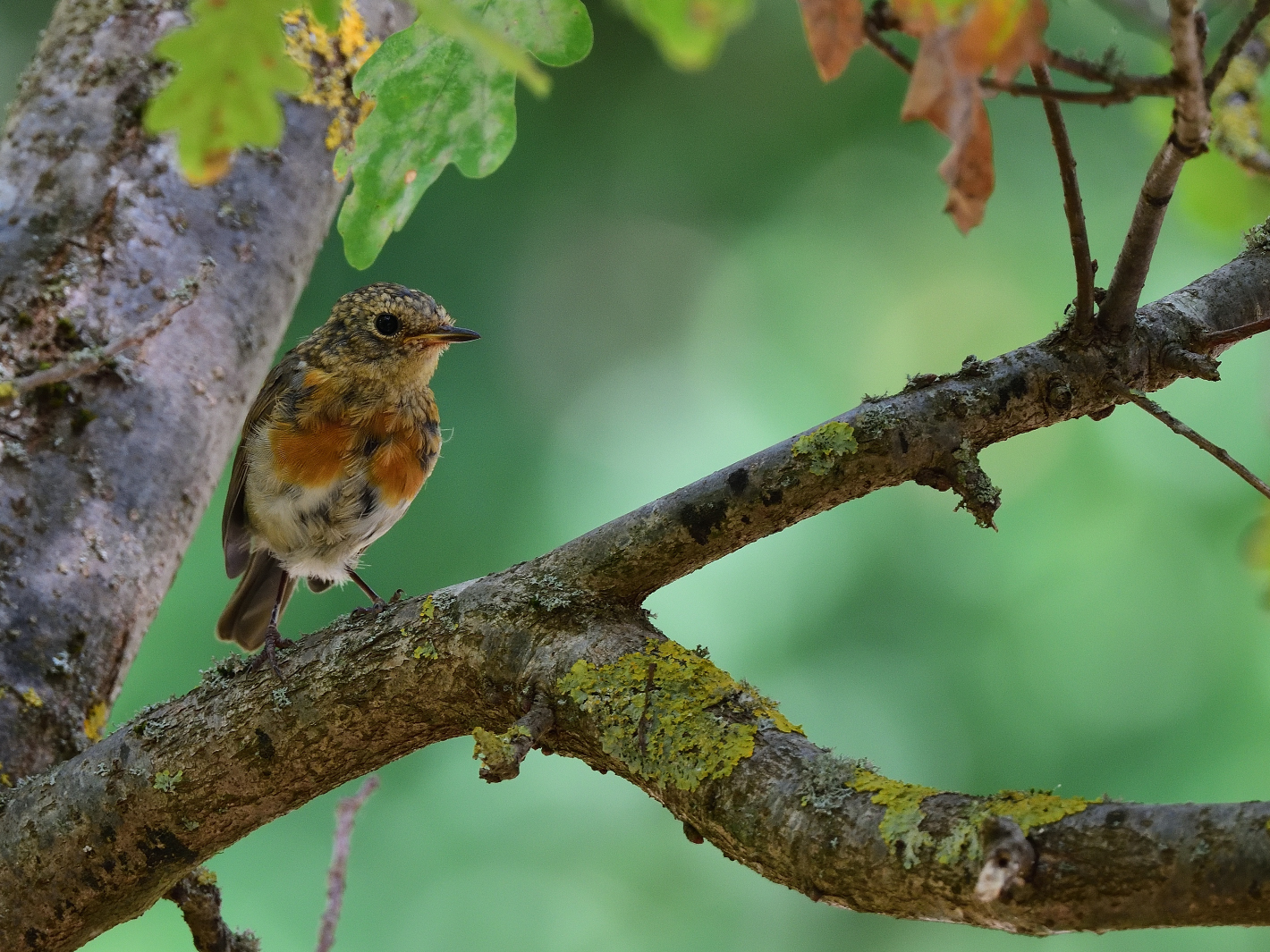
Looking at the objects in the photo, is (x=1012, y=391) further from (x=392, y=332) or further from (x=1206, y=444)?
(x=392, y=332)

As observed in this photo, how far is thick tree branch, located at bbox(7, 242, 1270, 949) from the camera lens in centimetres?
116

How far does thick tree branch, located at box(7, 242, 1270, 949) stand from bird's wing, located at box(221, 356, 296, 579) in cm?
131

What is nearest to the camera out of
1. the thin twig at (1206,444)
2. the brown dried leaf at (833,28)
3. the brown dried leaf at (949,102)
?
the brown dried leaf at (949,102)

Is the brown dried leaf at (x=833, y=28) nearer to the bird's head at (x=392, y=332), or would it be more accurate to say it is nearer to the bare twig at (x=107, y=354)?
the bare twig at (x=107, y=354)

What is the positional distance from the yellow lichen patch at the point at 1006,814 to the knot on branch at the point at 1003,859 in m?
0.01

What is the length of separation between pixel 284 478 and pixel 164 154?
86 centimetres

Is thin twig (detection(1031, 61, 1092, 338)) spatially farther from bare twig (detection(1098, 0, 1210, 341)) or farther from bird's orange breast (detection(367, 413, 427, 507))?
bird's orange breast (detection(367, 413, 427, 507))

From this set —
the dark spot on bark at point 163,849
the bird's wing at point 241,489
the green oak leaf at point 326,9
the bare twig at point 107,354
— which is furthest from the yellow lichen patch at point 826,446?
the bird's wing at point 241,489

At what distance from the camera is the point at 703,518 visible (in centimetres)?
171

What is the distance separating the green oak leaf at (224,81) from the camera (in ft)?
3.49

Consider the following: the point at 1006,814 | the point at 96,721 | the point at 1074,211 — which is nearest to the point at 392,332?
the point at 96,721

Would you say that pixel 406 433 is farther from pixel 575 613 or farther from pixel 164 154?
pixel 575 613

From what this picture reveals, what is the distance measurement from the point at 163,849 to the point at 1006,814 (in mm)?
1371

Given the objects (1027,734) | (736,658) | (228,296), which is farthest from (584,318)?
(228,296)
